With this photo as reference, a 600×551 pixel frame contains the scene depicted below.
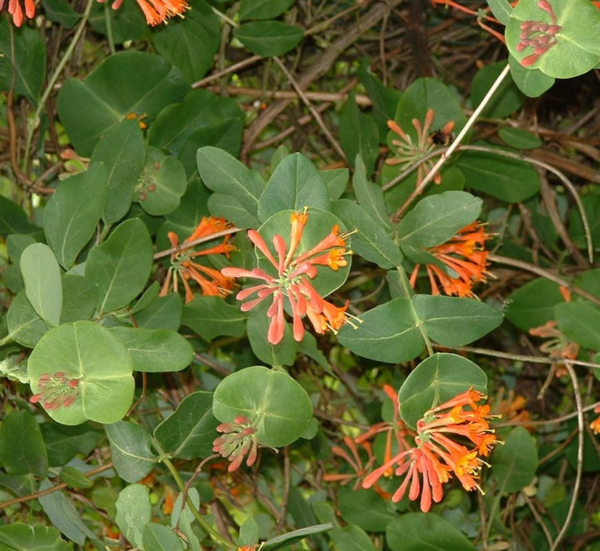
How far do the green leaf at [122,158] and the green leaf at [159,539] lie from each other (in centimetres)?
38

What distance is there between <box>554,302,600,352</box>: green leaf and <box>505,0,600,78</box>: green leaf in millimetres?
341

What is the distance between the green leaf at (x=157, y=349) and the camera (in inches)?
31.2

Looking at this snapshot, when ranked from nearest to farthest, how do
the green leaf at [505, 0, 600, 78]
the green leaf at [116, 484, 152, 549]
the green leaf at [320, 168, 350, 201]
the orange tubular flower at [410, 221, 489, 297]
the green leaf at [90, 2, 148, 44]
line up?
the green leaf at [505, 0, 600, 78]
the green leaf at [116, 484, 152, 549]
the green leaf at [320, 168, 350, 201]
the orange tubular flower at [410, 221, 489, 297]
the green leaf at [90, 2, 148, 44]

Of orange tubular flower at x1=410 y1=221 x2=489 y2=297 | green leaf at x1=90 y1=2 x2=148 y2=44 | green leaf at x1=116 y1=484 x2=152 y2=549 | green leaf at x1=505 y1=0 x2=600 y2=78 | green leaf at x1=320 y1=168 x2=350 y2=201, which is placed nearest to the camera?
green leaf at x1=505 y1=0 x2=600 y2=78

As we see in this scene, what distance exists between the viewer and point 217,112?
43.8 inches

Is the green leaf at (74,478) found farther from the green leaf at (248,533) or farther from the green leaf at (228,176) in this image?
the green leaf at (228,176)

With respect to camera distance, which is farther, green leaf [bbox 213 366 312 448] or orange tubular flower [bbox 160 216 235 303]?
orange tubular flower [bbox 160 216 235 303]

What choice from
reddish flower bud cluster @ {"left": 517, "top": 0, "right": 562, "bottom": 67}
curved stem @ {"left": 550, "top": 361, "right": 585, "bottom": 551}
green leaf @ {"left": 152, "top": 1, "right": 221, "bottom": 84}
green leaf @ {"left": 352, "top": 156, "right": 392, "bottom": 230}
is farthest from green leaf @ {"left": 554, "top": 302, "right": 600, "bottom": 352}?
green leaf @ {"left": 152, "top": 1, "right": 221, "bottom": 84}

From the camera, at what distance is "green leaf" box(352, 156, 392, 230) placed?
85cm

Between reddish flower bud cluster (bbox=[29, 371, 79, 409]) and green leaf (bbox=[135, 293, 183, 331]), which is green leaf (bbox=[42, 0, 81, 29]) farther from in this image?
reddish flower bud cluster (bbox=[29, 371, 79, 409])

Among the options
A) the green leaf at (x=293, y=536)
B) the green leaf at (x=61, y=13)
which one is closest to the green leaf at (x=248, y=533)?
the green leaf at (x=293, y=536)

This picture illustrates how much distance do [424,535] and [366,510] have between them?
0.16 meters

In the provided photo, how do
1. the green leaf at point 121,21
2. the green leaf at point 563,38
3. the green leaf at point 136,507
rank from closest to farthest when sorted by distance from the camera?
the green leaf at point 563,38, the green leaf at point 136,507, the green leaf at point 121,21

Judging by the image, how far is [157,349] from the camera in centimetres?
80
